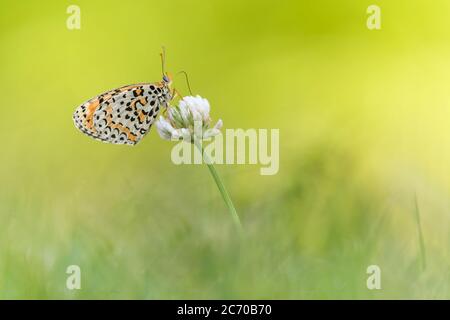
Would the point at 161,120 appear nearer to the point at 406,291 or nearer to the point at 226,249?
the point at 226,249

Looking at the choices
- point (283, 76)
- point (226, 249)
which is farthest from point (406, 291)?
point (283, 76)

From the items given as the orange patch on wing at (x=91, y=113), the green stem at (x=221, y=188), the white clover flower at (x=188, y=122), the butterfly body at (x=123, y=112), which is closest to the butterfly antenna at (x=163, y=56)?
the butterfly body at (x=123, y=112)

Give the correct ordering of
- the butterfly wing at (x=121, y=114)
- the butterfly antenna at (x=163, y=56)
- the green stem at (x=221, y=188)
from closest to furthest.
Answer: the green stem at (x=221, y=188), the butterfly wing at (x=121, y=114), the butterfly antenna at (x=163, y=56)

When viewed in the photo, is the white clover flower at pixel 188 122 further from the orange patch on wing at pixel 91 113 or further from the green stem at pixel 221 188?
the orange patch on wing at pixel 91 113

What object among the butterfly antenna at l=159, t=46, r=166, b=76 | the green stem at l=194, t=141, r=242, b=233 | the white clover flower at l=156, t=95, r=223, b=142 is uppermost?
the butterfly antenna at l=159, t=46, r=166, b=76

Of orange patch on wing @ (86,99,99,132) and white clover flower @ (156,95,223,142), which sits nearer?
white clover flower @ (156,95,223,142)

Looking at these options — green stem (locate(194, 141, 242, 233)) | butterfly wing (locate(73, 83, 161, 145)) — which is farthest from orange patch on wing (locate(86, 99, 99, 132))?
green stem (locate(194, 141, 242, 233))

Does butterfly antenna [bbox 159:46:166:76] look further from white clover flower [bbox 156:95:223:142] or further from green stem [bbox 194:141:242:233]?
green stem [bbox 194:141:242:233]
